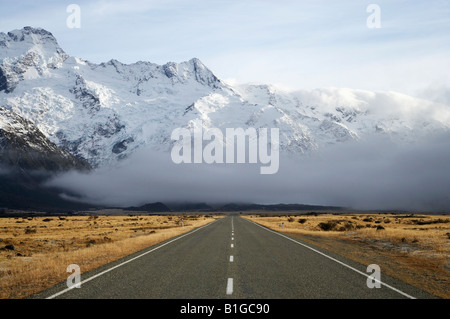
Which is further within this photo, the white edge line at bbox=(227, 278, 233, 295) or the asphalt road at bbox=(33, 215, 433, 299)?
the white edge line at bbox=(227, 278, 233, 295)

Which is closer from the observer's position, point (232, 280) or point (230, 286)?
point (230, 286)

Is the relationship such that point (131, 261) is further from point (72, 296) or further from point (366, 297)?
point (366, 297)

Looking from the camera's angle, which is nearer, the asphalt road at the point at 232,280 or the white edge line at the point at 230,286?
the asphalt road at the point at 232,280

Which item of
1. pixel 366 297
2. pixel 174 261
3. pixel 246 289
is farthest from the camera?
pixel 174 261

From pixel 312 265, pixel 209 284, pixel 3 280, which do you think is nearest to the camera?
pixel 209 284

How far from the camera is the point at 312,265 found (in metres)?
15.9

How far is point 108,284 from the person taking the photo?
39.5 feet
